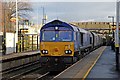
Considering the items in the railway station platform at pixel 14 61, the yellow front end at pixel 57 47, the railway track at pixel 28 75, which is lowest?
the railway track at pixel 28 75

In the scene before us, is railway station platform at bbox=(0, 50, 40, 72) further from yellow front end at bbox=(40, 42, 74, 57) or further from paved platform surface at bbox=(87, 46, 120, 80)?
paved platform surface at bbox=(87, 46, 120, 80)

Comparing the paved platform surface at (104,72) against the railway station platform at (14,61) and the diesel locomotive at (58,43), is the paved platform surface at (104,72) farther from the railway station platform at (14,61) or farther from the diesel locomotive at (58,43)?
the railway station platform at (14,61)

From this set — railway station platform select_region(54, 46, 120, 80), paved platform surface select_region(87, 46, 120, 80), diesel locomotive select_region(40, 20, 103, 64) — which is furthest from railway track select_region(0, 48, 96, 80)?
paved platform surface select_region(87, 46, 120, 80)

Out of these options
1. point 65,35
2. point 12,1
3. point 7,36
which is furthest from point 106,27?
point 65,35

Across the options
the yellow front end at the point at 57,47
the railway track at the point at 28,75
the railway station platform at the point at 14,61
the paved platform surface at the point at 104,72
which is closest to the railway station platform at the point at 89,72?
the paved platform surface at the point at 104,72

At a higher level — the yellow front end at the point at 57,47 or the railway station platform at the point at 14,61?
the yellow front end at the point at 57,47

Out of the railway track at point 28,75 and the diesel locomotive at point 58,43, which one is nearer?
the railway track at point 28,75

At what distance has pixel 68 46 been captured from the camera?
2058 centimetres

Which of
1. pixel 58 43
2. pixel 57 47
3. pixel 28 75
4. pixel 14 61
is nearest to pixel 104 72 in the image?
pixel 57 47

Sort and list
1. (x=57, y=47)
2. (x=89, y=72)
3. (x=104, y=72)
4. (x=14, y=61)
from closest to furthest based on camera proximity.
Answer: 1. (x=89, y=72)
2. (x=104, y=72)
3. (x=57, y=47)
4. (x=14, y=61)

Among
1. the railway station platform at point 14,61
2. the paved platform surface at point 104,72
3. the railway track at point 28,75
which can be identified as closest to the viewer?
the paved platform surface at point 104,72

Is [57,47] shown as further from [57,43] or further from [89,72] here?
[89,72]

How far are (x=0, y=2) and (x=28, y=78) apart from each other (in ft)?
157

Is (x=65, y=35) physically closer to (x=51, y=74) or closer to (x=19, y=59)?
(x=51, y=74)
